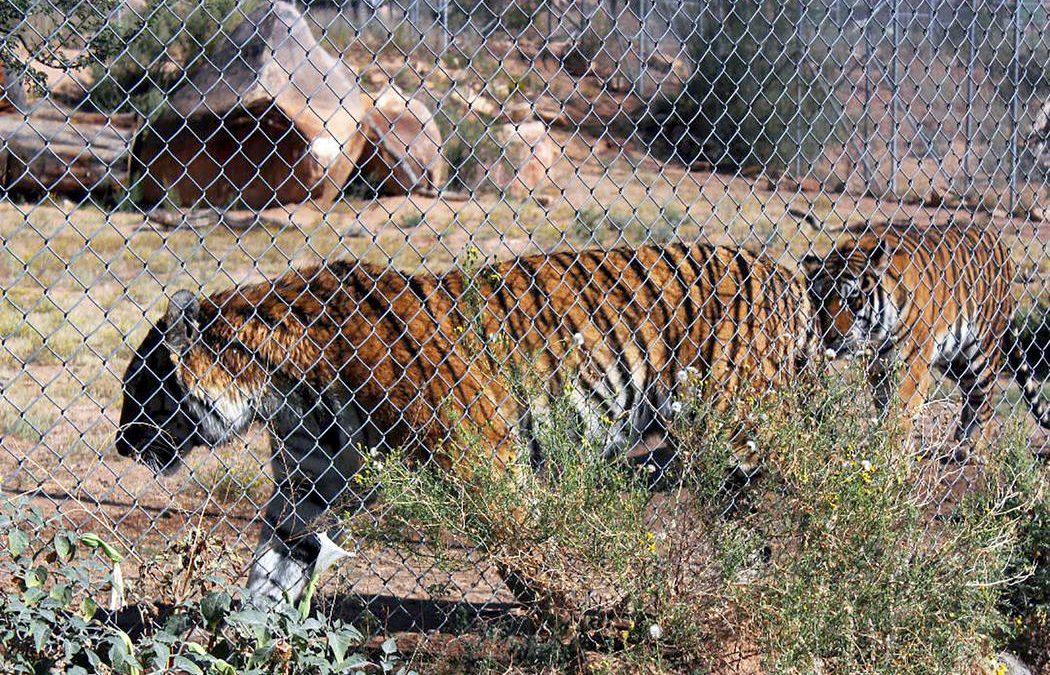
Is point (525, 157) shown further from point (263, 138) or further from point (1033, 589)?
point (1033, 589)

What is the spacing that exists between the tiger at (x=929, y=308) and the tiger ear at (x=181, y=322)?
2.71 meters

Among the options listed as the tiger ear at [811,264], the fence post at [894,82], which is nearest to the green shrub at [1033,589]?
the fence post at [894,82]

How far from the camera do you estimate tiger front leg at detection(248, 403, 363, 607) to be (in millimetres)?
4090

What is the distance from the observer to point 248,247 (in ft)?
37.7

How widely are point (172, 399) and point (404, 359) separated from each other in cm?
88

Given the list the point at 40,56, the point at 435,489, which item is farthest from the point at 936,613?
the point at 40,56

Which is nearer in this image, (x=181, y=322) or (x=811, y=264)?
(x=181, y=322)

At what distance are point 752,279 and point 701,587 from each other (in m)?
1.78

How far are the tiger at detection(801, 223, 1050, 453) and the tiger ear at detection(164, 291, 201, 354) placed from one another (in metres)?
2.71

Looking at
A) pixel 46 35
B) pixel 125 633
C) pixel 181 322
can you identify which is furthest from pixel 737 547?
pixel 46 35

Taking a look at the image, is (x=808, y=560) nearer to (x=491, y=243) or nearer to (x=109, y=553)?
(x=109, y=553)

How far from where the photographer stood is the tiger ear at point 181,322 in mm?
4027

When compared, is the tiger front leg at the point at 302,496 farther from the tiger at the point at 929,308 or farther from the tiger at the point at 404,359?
the tiger at the point at 929,308

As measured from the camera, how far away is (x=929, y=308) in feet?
20.7
